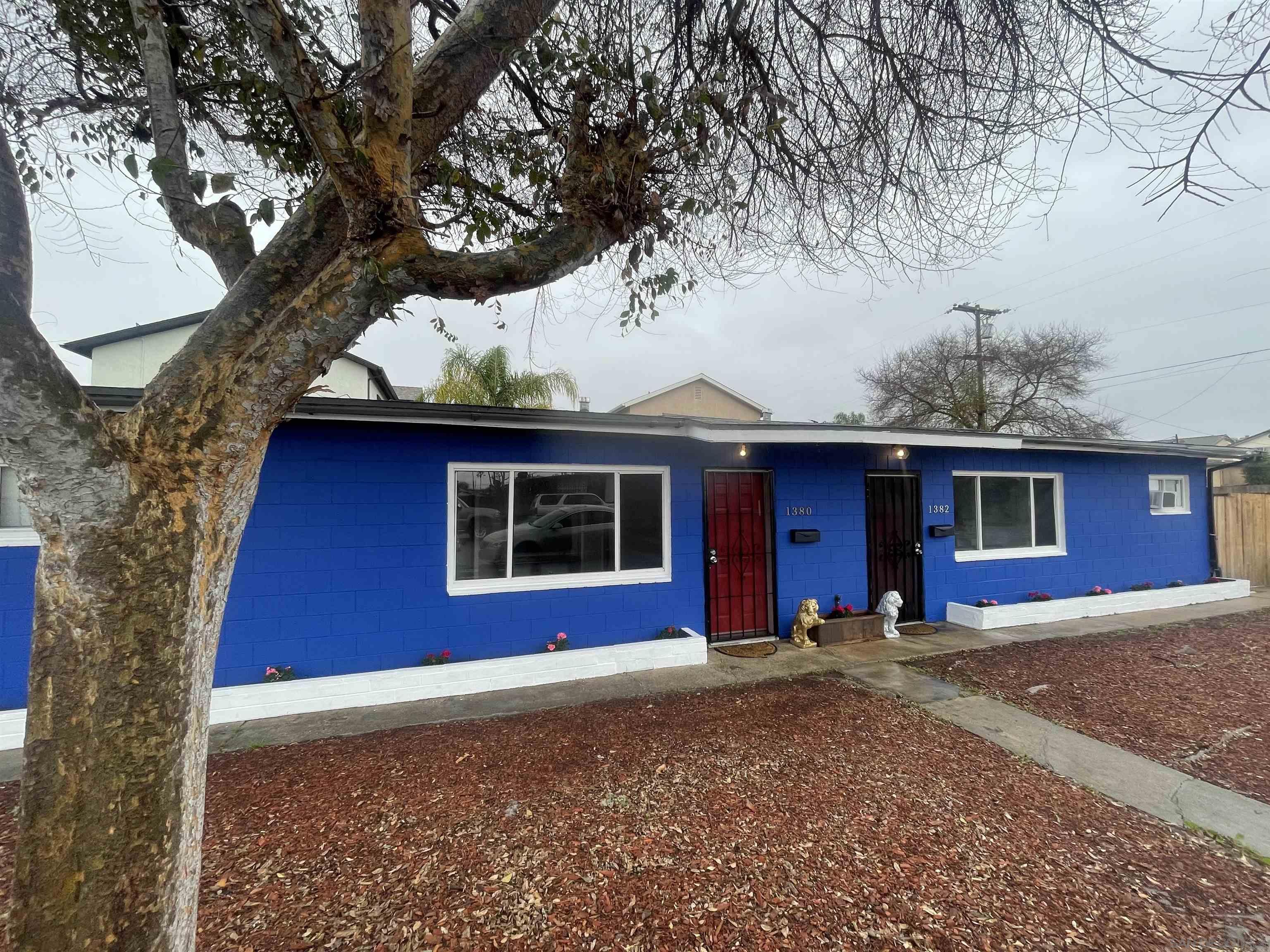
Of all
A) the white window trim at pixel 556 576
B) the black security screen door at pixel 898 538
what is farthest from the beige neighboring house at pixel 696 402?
the white window trim at pixel 556 576

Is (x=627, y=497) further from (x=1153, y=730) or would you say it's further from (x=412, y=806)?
(x=1153, y=730)

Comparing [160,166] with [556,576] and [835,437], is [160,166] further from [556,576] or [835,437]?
[835,437]

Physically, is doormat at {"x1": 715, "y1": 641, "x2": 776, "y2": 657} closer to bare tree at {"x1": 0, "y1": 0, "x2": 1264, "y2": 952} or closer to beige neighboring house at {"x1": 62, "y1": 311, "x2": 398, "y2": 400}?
bare tree at {"x1": 0, "y1": 0, "x2": 1264, "y2": 952}

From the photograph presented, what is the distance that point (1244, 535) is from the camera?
945 cm

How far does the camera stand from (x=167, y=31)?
284 cm

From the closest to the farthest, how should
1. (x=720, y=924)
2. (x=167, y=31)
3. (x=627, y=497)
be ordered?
(x=720, y=924)
(x=167, y=31)
(x=627, y=497)

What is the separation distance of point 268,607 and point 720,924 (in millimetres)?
4289

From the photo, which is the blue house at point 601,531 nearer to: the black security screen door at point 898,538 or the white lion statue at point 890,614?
the black security screen door at point 898,538

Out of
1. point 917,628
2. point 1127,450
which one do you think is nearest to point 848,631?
point 917,628

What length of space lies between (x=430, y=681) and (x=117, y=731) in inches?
135

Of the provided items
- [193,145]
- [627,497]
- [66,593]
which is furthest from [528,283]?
[627,497]

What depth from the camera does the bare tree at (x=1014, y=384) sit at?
18141 mm

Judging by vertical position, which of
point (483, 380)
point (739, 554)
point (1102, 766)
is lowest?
point (1102, 766)

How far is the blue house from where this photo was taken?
14.9 feet
